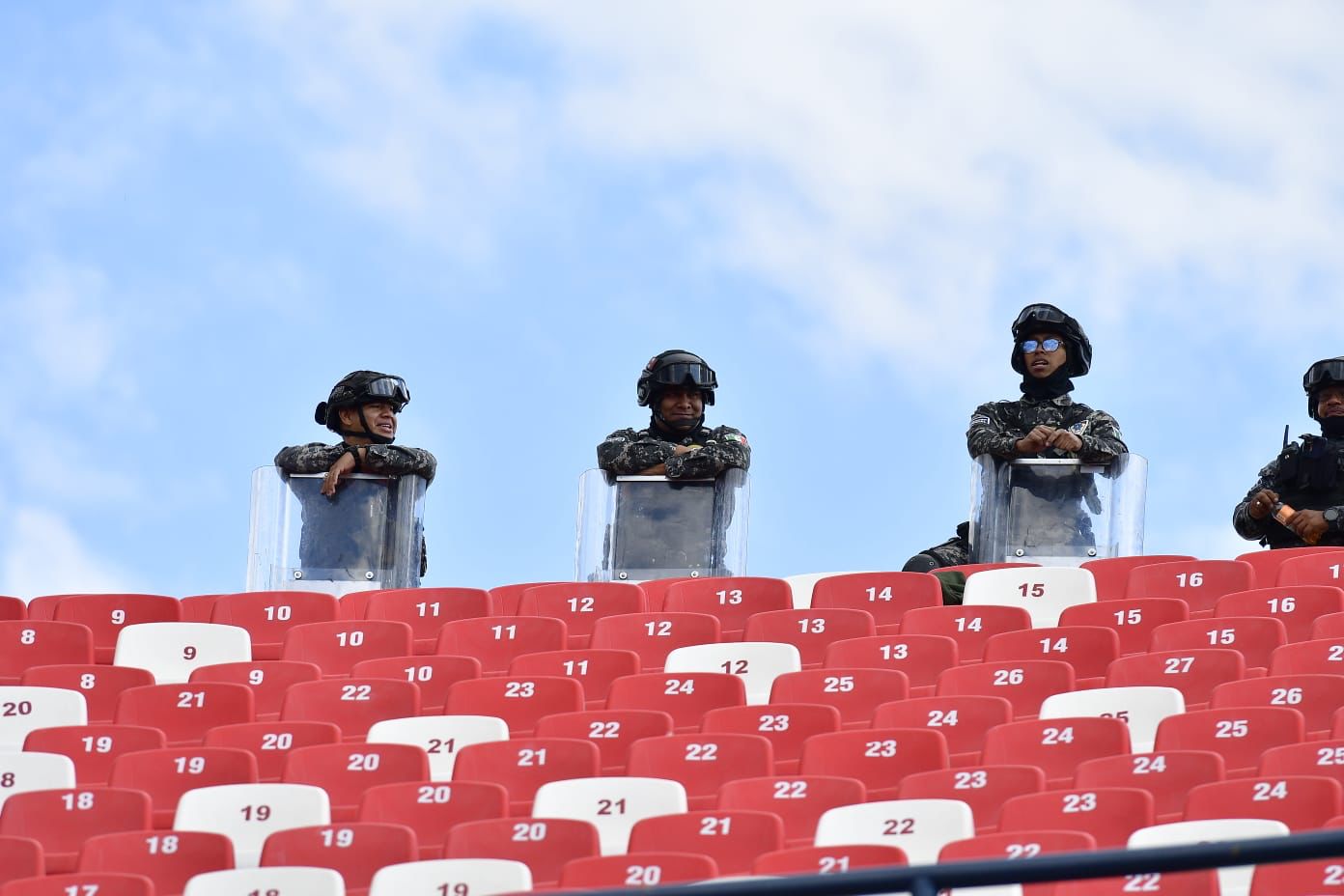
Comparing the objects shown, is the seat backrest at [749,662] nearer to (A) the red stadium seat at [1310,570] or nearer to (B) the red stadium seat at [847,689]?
(B) the red stadium seat at [847,689]

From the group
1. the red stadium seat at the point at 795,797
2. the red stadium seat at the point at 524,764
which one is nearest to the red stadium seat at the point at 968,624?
the red stadium seat at the point at 524,764

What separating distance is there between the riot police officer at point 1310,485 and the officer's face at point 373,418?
4.03 metres

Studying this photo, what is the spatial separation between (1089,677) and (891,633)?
124 centimetres

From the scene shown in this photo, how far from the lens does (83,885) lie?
549 cm

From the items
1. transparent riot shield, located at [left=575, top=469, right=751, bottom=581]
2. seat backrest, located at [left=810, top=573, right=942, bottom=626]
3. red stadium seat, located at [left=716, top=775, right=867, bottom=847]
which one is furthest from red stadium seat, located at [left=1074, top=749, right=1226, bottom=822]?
transparent riot shield, located at [left=575, top=469, right=751, bottom=581]

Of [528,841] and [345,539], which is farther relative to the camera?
[345,539]

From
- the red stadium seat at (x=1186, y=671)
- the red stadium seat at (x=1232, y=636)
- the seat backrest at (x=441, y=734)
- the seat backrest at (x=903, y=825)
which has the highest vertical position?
the red stadium seat at (x=1232, y=636)

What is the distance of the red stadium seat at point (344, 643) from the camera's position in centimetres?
863

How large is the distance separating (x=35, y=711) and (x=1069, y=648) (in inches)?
147

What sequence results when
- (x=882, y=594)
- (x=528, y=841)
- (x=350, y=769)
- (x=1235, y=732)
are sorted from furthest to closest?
(x=882, y=594) → (x=350, y=769) → (x=1235, y=732) → (x=528, y=841)

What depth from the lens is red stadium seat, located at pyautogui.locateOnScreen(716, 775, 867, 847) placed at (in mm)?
6117

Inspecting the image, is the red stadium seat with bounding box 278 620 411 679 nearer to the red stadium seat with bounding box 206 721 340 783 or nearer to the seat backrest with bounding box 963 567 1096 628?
the red stadium seat with bounding box 206 721 340 783

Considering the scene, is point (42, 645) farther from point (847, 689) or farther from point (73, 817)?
point (847, 689)

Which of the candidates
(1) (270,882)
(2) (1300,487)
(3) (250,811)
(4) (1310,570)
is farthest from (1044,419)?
(1) (270,882)
